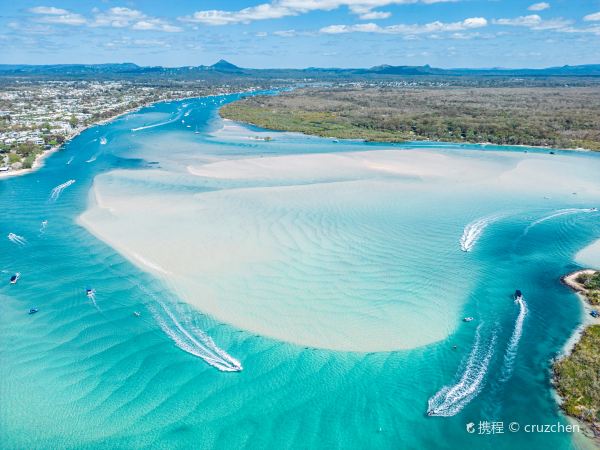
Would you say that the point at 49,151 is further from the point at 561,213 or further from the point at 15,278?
the point at 561,213

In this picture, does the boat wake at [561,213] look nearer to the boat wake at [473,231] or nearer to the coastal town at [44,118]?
the boat wake at [473,231]

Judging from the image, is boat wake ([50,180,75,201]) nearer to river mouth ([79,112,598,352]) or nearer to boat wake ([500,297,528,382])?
river mouth ([79,112,598,352])

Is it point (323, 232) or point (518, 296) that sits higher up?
point (323, 232)

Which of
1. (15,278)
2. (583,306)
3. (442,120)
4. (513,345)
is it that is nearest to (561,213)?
(583,306)

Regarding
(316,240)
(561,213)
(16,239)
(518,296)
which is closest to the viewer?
(518,296)

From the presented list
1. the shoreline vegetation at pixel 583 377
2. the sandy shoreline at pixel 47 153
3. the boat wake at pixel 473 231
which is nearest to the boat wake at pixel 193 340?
the shoreline vegetation at pixel 583 377

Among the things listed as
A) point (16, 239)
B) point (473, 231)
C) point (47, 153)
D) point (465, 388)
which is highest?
point (47, 153)
